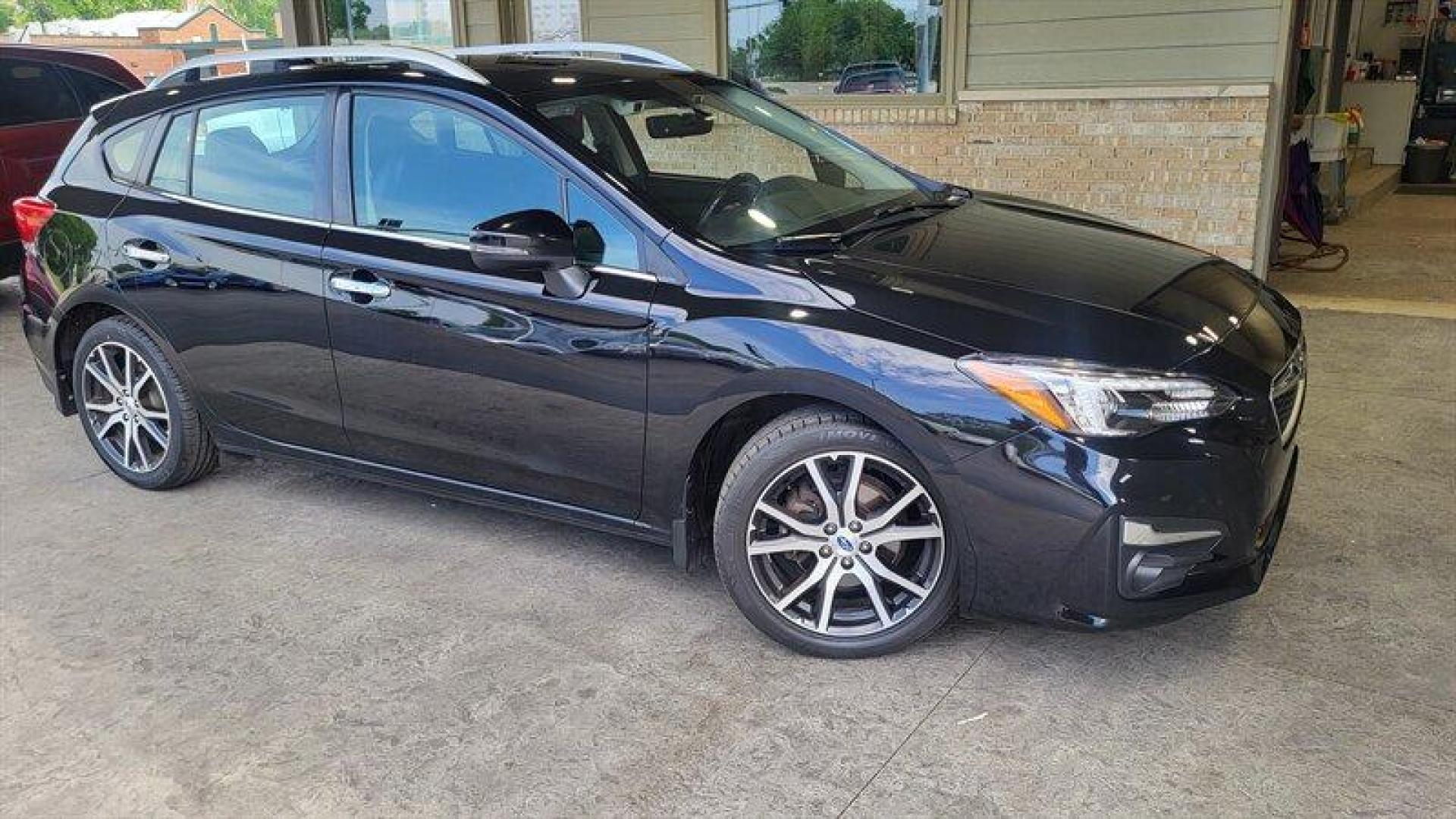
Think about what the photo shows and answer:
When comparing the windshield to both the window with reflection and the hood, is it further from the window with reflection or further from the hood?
the hood

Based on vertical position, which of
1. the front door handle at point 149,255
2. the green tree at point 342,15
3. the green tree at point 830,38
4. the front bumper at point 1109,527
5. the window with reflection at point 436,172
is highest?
the green tree at point 342,15

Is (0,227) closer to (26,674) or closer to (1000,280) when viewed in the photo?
(26,674)

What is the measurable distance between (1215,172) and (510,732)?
5808mm

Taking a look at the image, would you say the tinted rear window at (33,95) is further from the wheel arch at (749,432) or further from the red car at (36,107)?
the wheel arch at (749,432)

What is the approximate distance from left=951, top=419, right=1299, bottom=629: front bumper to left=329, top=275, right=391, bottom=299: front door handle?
193 centimetres

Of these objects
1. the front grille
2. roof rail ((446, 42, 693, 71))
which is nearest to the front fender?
the front grille

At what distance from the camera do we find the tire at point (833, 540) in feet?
9.71

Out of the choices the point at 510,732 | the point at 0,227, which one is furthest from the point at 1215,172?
the point at 0,227

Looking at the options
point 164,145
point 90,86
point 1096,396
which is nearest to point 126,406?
point 164,145

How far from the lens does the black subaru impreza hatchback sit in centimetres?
276

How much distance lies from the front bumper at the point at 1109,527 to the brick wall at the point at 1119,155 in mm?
4533

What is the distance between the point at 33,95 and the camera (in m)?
7.99

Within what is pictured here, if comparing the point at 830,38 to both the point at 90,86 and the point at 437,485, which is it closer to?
the point at 90,86

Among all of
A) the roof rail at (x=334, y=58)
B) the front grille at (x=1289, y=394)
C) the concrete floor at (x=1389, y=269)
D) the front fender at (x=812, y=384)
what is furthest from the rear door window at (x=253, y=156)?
the concrete floor at (x=1389, y=269)
